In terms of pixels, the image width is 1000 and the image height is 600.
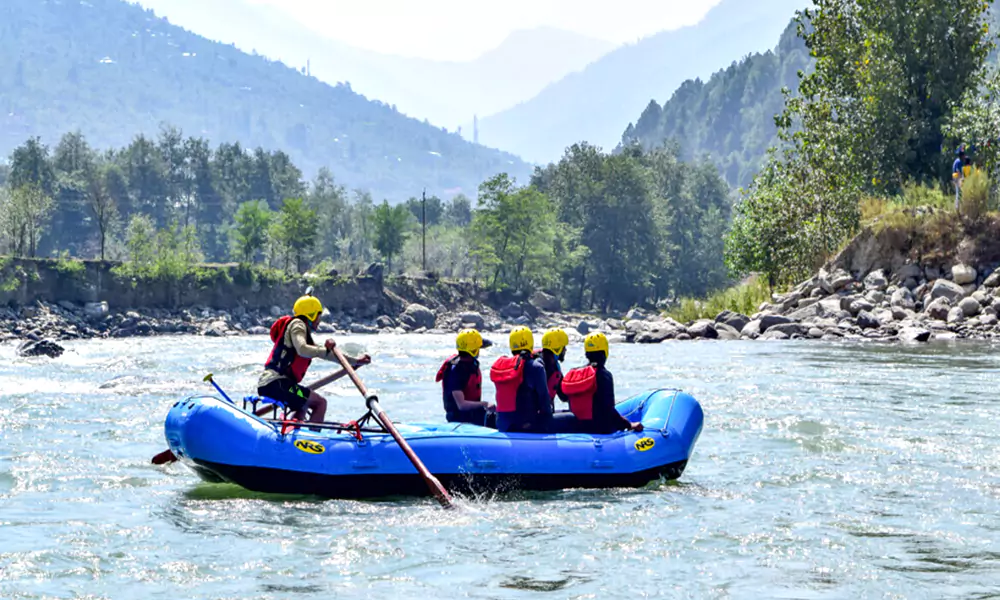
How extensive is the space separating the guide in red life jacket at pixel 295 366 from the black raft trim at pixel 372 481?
111 centimetres

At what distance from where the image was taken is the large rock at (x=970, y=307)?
92.4 ft

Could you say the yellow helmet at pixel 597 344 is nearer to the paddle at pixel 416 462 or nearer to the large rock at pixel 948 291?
the paddle at pixel 416 462

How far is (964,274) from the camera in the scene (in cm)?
2930

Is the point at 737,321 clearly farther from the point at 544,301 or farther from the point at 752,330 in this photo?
the point at 544,301

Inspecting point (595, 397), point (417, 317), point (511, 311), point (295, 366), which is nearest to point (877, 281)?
point (595, 397)

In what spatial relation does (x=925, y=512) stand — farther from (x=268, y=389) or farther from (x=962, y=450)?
(x=268, y=389)

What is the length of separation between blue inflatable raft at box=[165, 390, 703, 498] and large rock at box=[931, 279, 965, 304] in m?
21.5

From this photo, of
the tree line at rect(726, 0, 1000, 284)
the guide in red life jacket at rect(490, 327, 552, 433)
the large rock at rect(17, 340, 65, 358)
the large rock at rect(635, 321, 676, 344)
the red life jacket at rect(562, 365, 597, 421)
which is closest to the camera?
the guide in red life jacket at rect(490, 327, 552, 433)

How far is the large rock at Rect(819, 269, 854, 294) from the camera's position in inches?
1289

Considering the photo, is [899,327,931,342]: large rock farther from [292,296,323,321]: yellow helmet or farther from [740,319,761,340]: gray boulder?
[292,296,323,321]: yellow helmet

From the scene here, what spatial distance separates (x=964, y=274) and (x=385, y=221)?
58.5 metres

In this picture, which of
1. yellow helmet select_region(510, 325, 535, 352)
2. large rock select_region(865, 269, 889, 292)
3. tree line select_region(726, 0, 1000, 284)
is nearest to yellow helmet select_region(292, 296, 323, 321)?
yellow helmet select_region(510, 325, 535, 352)

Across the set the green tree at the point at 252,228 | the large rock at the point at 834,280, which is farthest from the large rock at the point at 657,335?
the green tree at the point at 252,228

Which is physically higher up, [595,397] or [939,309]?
[939,309]
